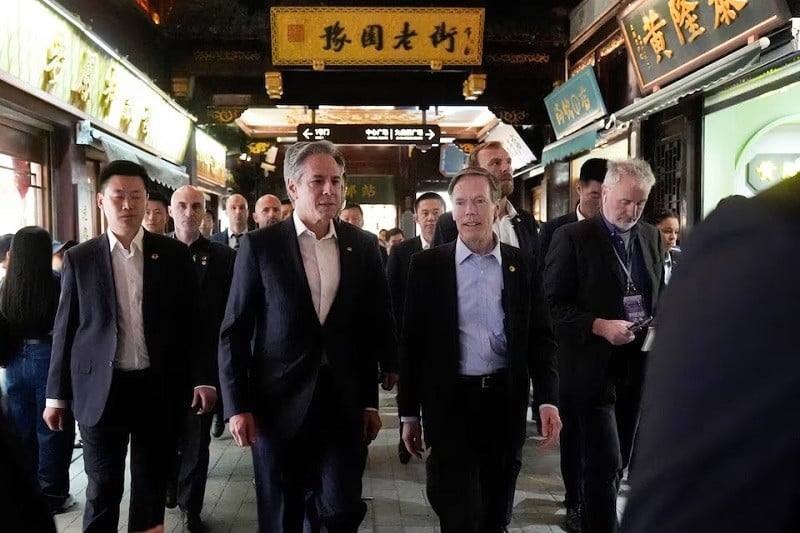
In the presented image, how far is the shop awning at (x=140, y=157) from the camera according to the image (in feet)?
22.0

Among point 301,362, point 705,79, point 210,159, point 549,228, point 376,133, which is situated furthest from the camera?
point 210,159

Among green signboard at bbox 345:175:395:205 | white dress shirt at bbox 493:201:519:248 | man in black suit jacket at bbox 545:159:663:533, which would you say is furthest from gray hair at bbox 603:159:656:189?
green signboard at bbox 345:175:395:205

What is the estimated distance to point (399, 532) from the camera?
3963 mm

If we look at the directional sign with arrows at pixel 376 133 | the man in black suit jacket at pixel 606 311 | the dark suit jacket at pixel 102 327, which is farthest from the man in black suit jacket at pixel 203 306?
the directional sign with arrows at pixel 376 133

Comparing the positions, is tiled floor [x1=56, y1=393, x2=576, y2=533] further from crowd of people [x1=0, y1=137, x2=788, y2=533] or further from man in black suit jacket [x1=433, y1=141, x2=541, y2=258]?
man in black suit jacket [x1=433, y1=141, x2=541, y2=258]

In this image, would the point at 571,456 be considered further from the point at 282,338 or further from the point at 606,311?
the point at 282,338

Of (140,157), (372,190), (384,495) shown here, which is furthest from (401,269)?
(372,190)

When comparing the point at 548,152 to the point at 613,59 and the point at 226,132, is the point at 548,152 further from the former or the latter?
the point at 226,132

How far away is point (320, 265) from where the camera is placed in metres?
3.07

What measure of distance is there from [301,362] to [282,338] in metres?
0.14

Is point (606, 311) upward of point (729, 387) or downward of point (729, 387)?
downward

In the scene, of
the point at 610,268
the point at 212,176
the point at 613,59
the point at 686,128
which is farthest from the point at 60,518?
the point at 212,176

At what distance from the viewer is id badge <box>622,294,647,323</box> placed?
133 inches

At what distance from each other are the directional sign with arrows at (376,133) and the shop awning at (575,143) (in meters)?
1.89
